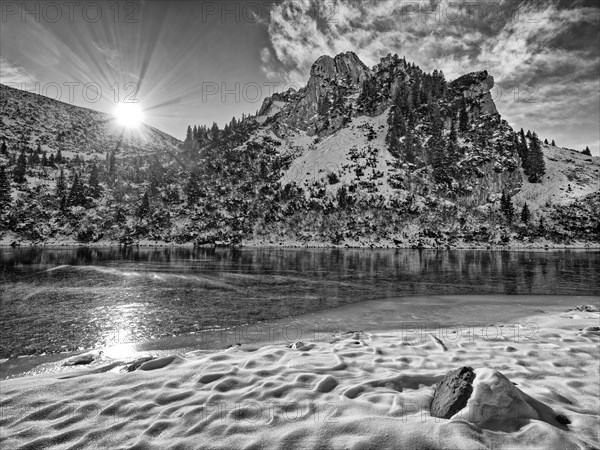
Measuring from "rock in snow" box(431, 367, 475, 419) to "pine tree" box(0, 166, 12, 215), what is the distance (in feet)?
433

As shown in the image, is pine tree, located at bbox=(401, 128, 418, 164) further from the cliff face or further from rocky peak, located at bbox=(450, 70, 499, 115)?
rocky peak, located at bbox=(450, 70, 499, 115)

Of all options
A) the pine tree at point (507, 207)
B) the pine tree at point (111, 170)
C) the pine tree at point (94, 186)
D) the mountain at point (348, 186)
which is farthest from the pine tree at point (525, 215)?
the pine tree at point (111, 170)

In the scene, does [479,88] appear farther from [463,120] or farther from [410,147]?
[410,147]

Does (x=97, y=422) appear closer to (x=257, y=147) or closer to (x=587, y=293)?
(x=587, y=293)

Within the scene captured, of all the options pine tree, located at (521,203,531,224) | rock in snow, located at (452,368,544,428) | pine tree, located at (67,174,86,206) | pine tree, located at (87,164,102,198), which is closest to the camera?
rock in snow, located at (452,368,544,428)

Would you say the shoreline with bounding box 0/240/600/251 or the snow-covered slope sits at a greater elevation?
the snow-covered slope

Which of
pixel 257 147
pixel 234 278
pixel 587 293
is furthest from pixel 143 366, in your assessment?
pixel 257 147

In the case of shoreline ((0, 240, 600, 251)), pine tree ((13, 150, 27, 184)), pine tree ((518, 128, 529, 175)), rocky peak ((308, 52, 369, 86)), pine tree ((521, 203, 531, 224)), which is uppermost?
rocky peak ((308, 52, 369, 86))

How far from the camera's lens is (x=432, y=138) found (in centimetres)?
14038

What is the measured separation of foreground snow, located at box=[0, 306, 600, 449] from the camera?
425 centimetres

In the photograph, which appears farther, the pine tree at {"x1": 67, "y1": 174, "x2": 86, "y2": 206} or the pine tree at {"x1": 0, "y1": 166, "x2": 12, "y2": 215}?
the pine tree at {"x1": 67, "y1": 174, "x2": 86, "y2": 206}

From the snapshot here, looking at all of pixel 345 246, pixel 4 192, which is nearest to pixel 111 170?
pixel 4 192

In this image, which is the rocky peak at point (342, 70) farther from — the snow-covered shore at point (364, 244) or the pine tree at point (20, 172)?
the pine tree at point (20, 172)

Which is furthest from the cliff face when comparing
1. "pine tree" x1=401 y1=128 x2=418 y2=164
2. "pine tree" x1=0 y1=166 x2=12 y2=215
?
"pine tree" x1=0 y1=166 x2=12 y2=215
